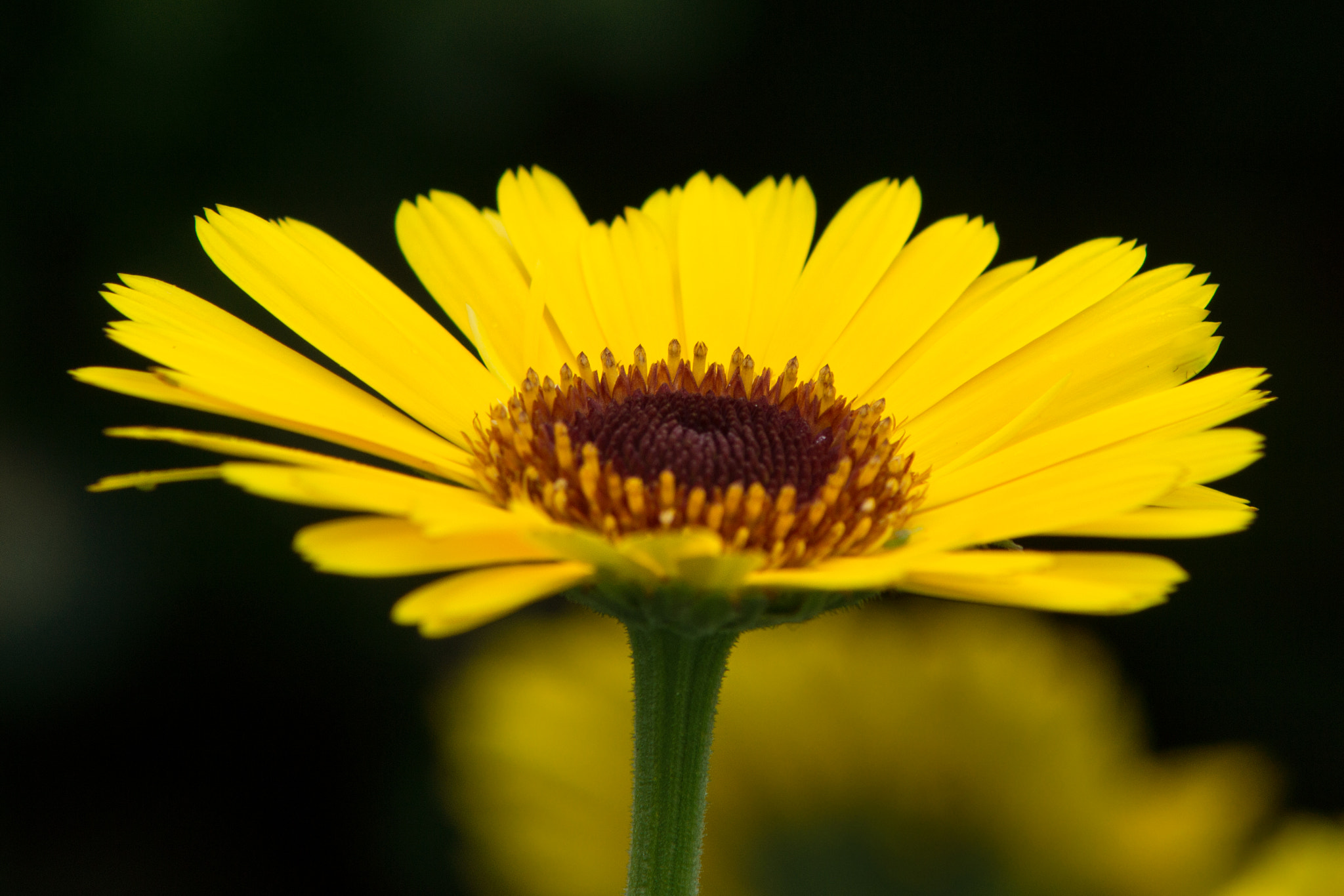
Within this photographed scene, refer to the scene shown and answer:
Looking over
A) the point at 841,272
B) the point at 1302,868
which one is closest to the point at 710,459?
the point at 841,272

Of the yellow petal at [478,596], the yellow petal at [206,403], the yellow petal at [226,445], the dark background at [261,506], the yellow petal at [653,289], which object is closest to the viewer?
the yellow petal at [478,596]

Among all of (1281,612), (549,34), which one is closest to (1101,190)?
(1281,612)

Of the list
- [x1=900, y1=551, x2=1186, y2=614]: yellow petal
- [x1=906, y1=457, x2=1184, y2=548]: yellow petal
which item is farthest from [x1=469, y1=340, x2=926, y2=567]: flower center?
[x1=900, y1=551, x2=1186, y2=614]: yellow petal

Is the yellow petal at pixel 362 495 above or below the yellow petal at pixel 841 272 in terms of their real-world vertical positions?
below

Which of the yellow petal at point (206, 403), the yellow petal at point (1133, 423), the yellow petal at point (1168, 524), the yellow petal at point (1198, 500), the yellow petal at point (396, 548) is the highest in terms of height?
the yellow petal at point (1133, 423)

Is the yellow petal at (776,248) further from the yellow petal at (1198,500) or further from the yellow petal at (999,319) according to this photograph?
the yellow petal at (1198,500)

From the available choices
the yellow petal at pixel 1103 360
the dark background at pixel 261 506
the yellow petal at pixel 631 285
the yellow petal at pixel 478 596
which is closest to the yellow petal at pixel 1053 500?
the yellow petal at pixel 1103 360

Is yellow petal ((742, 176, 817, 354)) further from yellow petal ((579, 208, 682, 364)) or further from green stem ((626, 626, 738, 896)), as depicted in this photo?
green stem ((626, 626, 738, 896))
